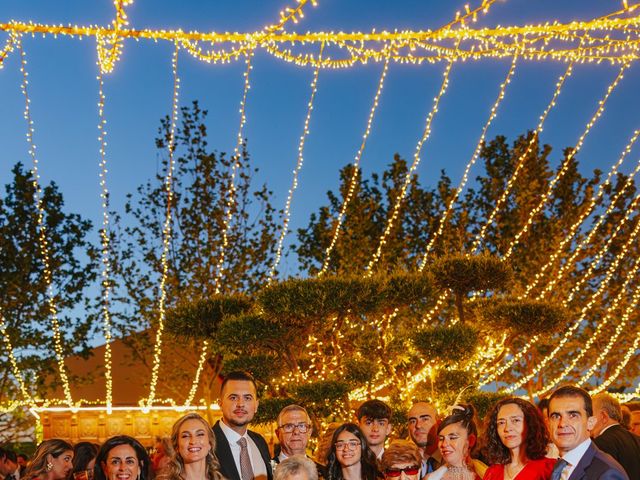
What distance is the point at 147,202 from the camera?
18281 millimetres

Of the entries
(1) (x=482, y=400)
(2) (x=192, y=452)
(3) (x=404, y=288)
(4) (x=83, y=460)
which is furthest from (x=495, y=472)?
(3) (x=404, y=288)

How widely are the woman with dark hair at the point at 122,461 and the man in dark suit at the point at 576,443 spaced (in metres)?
1.95

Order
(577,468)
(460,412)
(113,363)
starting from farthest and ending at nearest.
→ (113,363) → (460,412) → (577,468)

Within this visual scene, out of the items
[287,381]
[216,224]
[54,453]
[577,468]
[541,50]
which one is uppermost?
[216,224]

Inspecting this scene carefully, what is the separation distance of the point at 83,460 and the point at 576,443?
9.43ft

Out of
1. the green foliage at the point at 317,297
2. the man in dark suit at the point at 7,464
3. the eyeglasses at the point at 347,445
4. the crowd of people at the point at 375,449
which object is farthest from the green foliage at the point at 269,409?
the eyeglasses at the point at 347,445

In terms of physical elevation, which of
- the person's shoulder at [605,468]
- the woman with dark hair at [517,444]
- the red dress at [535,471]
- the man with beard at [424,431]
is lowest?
the person's shoulder at [605,468]

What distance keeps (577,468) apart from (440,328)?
480 centimetres

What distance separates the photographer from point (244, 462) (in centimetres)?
483

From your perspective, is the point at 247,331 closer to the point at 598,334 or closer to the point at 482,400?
the point at 482,400

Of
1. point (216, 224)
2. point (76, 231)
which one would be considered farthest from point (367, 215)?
point (76, 231)

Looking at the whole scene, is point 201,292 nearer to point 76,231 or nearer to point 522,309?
point 76,231

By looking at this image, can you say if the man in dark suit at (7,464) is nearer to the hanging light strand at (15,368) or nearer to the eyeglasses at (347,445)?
the eyeglasses at (347,445)

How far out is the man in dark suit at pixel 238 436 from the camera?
4801 mm
